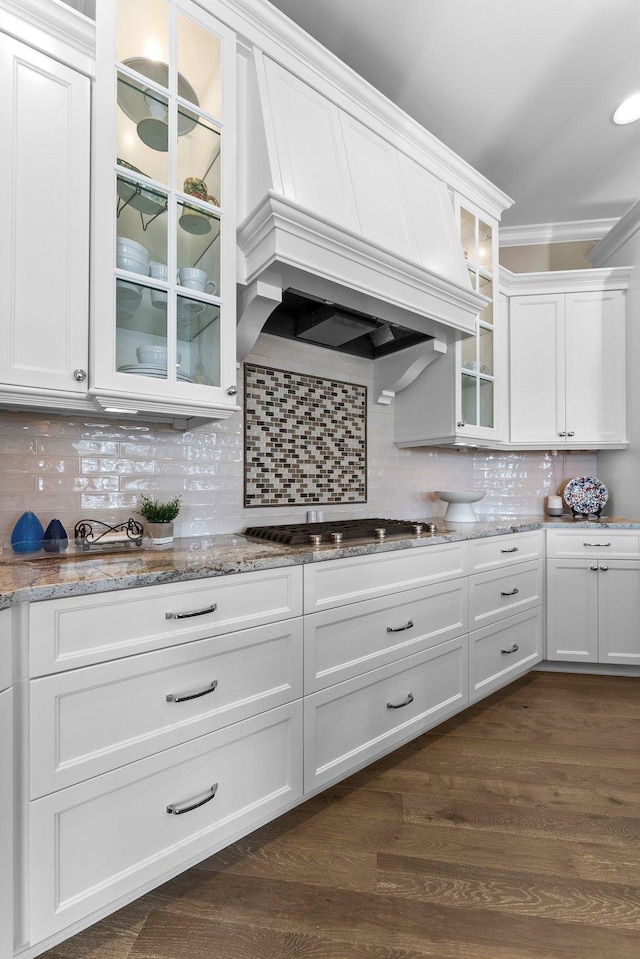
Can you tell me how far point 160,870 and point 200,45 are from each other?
2.64 metres

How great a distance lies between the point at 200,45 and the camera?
161cm

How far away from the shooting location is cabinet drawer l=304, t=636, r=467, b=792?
5.38 ft

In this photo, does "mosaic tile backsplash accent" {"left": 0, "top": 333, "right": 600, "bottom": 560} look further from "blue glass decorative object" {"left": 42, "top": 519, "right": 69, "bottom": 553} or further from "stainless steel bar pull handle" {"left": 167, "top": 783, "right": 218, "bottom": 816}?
"stainless steel bar pull handle" {"left": 167, "top": 783, "right": 218, "bottom": 816}

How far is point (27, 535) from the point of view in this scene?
Result: 1.50 m

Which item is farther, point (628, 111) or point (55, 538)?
point (628, 111)

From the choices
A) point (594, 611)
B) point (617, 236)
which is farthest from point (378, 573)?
point (617, 236)

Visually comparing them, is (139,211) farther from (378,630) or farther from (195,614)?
(378,630)

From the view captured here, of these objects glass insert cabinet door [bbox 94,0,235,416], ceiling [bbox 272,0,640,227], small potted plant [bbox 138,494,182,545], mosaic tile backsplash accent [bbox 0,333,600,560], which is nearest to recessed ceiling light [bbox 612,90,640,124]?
ceiling [bbox 272,0,640,227]

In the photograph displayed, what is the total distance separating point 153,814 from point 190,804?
0.10 metres

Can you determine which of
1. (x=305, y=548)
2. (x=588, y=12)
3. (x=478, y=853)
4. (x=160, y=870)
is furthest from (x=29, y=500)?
(x=588, y=12)

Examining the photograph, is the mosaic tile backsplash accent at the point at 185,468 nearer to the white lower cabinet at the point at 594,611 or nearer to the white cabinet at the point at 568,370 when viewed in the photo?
the white cabinet at the point at 568,370

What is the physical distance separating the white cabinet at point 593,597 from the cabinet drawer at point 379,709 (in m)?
0.99

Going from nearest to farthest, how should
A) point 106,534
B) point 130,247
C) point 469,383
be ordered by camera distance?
point 130,247, point 106,534, point 469,383

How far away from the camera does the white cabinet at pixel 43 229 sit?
129 cm
